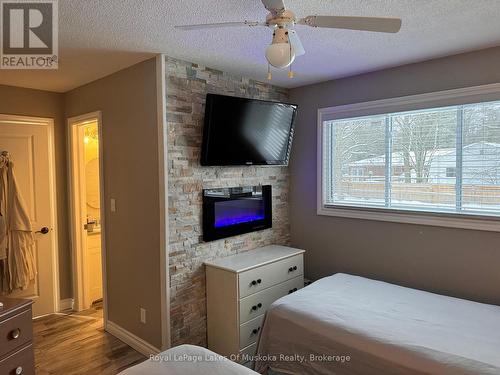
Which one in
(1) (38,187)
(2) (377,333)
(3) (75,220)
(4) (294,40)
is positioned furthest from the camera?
(3) (75,220)

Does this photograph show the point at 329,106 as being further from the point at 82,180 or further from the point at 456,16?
the point at 82,180

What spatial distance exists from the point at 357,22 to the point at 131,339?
3026mm

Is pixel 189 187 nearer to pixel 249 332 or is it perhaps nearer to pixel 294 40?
pixel 249 332

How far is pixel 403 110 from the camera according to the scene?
3008 mm

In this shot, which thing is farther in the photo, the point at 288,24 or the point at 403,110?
the point at 403,110

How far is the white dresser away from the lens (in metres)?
2.77

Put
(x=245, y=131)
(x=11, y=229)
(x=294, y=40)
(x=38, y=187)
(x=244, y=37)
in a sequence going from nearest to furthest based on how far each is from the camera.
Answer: (x=294, y=40) < (x=244, y=37) < (x=245, y=131) < (x=11, y=229) < (x=38, y=187)

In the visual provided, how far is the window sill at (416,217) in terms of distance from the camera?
8.65 ft

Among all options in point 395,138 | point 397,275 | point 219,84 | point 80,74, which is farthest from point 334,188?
point 80,74

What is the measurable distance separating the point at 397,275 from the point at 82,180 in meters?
3.41

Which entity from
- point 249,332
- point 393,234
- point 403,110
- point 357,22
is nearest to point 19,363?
point 249,332

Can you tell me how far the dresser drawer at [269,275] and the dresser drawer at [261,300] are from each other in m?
0.04

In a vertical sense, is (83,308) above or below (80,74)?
below

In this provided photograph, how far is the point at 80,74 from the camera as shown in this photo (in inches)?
124
